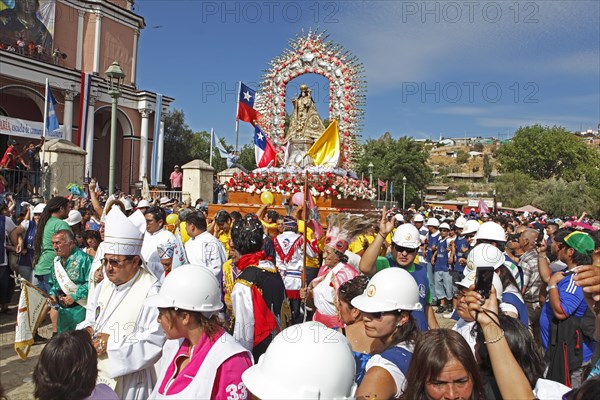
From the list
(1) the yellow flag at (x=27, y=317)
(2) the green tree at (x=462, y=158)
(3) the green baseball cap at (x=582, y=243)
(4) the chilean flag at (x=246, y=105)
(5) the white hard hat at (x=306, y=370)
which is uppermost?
(2) the green tree at (x=462, y=158)

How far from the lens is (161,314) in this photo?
256cm

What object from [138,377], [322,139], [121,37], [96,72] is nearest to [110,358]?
[138,377]

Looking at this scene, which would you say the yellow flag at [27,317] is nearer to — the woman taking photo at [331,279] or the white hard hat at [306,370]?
the woman taking photo at [331,279]

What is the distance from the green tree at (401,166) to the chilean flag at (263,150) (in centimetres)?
2821

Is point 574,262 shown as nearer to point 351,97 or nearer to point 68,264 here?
point 68,264

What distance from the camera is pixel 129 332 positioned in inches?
125

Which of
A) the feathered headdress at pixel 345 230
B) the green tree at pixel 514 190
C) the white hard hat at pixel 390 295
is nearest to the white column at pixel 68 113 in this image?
the feathered headdress at pixel 345 230

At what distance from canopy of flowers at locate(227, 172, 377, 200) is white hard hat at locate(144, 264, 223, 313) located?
10020 millimetres

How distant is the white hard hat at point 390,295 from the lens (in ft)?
8.36

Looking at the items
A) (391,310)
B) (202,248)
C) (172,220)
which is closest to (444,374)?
(391,310)

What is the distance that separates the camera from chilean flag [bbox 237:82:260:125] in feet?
60.7

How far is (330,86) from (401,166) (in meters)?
28.3

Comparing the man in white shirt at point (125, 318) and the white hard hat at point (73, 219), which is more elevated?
the white hard hat at point (73, 219)

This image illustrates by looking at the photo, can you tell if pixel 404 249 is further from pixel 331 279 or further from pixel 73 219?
pixel 73 219
